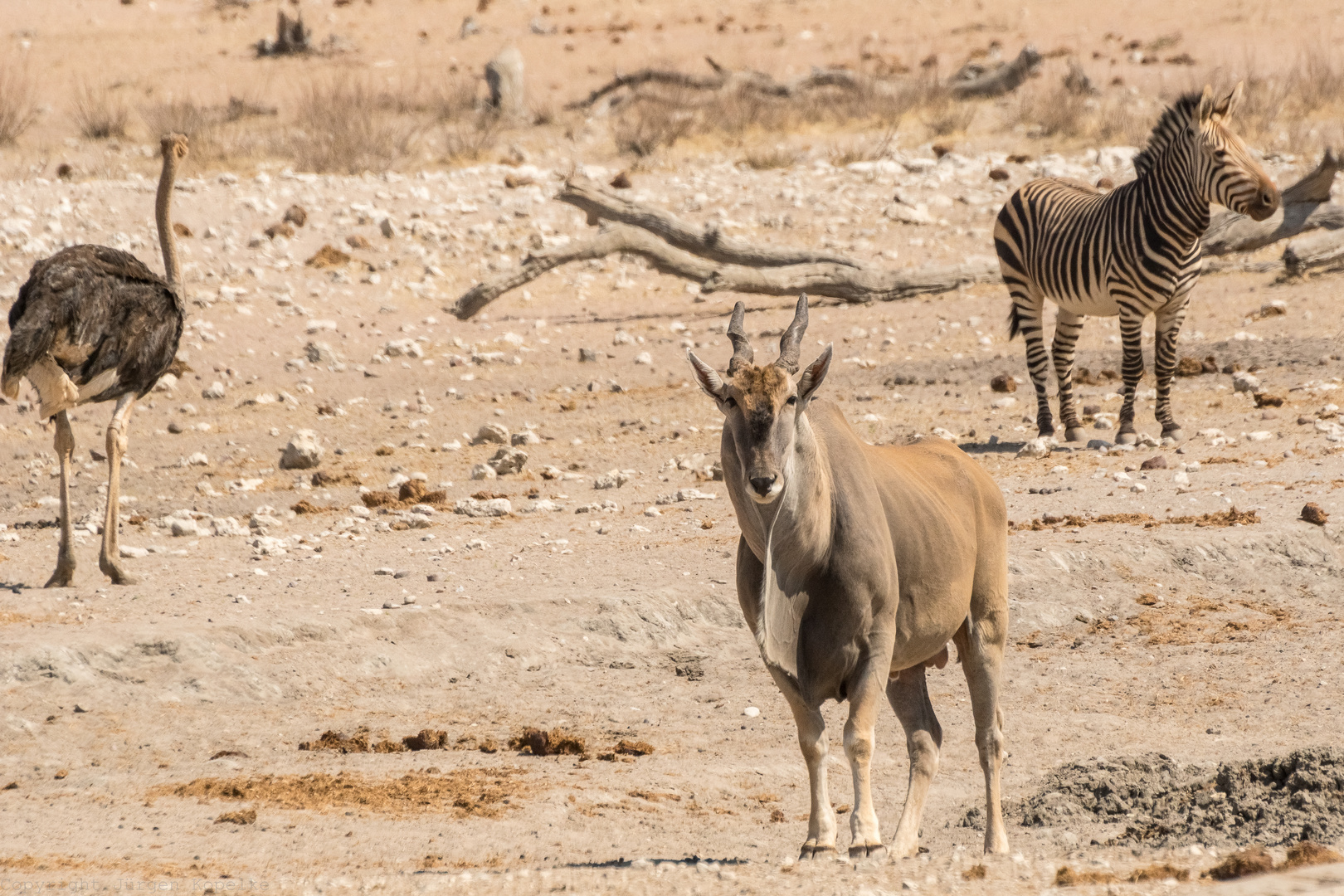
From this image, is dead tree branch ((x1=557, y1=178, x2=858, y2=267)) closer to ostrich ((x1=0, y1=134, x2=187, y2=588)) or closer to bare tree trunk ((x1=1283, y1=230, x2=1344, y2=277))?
bare tree trunk ((x1=1283, y1=230, x2=1344, y2=277))

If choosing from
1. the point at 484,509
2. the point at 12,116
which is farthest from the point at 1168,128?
the point at 12,116

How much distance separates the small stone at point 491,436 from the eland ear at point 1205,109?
616 cm

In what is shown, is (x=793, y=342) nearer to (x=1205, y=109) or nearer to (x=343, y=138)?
(x=1205, y=109)

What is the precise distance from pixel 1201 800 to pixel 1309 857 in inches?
53.1

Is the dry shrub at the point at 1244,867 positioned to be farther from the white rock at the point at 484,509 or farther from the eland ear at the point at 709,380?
the white rock at the point at 484,509

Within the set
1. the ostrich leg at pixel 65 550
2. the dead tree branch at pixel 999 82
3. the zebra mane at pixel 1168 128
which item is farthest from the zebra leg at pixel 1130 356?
the dead tree branch at pixel 999 82

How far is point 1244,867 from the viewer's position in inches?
181

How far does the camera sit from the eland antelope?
4691mm

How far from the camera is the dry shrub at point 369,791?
6168mm

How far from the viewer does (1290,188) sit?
17.8 metres

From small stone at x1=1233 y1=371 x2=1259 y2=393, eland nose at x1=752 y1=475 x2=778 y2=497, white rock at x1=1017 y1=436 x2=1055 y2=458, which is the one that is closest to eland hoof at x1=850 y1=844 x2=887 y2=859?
eland nose at x1=752 y1=475 x2=778 y2=497

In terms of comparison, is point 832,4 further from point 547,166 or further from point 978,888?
point 978,888

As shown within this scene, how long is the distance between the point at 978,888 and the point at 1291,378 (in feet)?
34.4

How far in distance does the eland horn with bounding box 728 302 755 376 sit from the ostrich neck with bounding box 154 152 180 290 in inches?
230
